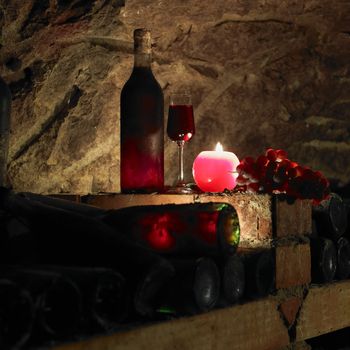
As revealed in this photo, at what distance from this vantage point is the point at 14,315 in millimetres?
1135

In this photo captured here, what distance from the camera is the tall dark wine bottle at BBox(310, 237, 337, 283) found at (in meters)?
1.97

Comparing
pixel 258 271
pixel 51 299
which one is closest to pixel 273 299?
pixel 258 271

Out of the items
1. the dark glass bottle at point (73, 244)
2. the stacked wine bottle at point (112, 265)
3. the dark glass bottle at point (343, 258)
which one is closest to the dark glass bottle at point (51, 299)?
the stacked wine bottle at point (112, 265)

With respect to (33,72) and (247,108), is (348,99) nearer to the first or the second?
(247,108)

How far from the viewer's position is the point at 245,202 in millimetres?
1852

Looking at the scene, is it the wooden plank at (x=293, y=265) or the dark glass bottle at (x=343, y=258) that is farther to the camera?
→ the dark glass bottle at (x=343, y=258)

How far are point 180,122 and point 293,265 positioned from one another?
0.57 m

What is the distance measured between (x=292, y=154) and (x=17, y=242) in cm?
167

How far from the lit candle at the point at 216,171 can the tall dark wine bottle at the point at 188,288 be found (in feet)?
2.02

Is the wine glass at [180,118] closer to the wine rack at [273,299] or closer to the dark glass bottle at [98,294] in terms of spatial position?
the wine rack at [273,299]

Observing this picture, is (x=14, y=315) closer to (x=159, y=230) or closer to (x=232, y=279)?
(x=159, y=230)

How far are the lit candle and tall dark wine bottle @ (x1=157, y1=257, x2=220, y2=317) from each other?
62cm

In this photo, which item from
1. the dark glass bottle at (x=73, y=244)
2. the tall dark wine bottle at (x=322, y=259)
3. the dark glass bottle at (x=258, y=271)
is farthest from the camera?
the tall dark wine bottle at (x=322, y=259)

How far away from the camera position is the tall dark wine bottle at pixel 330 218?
6.72 feet
